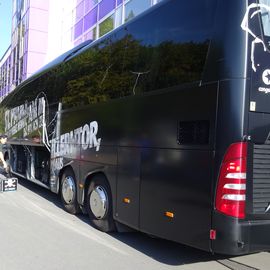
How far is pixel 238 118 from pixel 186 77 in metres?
0.96

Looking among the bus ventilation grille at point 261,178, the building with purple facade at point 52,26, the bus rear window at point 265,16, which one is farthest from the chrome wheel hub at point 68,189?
the building with purple facade at point 52,26

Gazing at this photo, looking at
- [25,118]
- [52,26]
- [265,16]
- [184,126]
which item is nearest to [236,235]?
[184,126]

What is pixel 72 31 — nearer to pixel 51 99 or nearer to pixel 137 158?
pixel 51 99

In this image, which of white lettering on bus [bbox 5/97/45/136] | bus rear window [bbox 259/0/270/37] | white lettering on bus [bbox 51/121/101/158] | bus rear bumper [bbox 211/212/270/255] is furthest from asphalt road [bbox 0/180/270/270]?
white lettering on bus [bbox 5/97/45/136]

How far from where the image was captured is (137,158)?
6223 mm

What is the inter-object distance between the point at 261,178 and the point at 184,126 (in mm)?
1073

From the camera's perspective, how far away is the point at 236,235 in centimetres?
470

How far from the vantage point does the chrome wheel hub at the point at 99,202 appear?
7.28 m

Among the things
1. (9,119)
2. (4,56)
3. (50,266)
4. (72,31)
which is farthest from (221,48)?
(4,56)

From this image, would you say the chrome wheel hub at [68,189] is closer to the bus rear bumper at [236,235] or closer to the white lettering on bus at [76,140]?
the white lettering on bus at [76,140]

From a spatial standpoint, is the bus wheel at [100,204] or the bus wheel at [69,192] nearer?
the bus wheel at [100,204]

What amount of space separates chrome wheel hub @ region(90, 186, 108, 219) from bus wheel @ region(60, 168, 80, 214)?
117cm

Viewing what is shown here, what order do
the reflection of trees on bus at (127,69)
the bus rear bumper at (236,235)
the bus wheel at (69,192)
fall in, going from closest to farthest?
the bus rear bumper at (236,235), the reflection of trees on bus at (127,69), the bus wheel at (69,192)

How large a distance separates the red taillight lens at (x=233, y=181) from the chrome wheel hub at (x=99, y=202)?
290 cm
